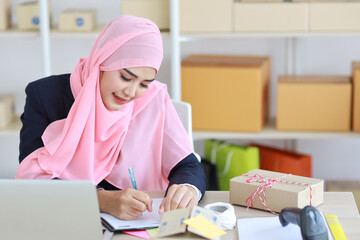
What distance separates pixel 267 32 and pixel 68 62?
→ 1232 millimetres

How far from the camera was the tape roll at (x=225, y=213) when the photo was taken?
4.80ft

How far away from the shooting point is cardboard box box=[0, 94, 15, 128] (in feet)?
10.3

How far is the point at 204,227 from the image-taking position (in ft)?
4.62

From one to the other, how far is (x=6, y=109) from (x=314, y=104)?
5.26 ft

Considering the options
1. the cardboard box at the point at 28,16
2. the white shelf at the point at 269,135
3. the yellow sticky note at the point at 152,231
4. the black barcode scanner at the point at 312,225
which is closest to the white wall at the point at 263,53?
the cardboard box at the point at 28,16

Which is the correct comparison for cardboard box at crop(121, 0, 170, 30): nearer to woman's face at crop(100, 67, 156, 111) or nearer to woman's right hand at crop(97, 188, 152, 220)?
woman's face at crop(100, 67, 156, 111)

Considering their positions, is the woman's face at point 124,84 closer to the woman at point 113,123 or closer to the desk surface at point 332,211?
the woman at point 113,123

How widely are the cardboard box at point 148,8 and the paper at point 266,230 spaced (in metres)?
1.67

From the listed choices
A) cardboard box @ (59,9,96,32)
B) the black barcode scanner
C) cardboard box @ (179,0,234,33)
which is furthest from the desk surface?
cardboard box @ (59,9,96,32)

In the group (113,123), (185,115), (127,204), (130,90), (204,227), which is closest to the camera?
(204,227)

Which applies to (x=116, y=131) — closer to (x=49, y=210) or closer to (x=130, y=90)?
(x=130, y=90)

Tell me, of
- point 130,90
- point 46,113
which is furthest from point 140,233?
point 46,113

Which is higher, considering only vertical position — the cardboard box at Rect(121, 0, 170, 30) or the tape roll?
the cardboard box at Rect(121, 0, 170, 30)

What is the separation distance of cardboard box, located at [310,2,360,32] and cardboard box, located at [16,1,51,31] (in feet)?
4.56
